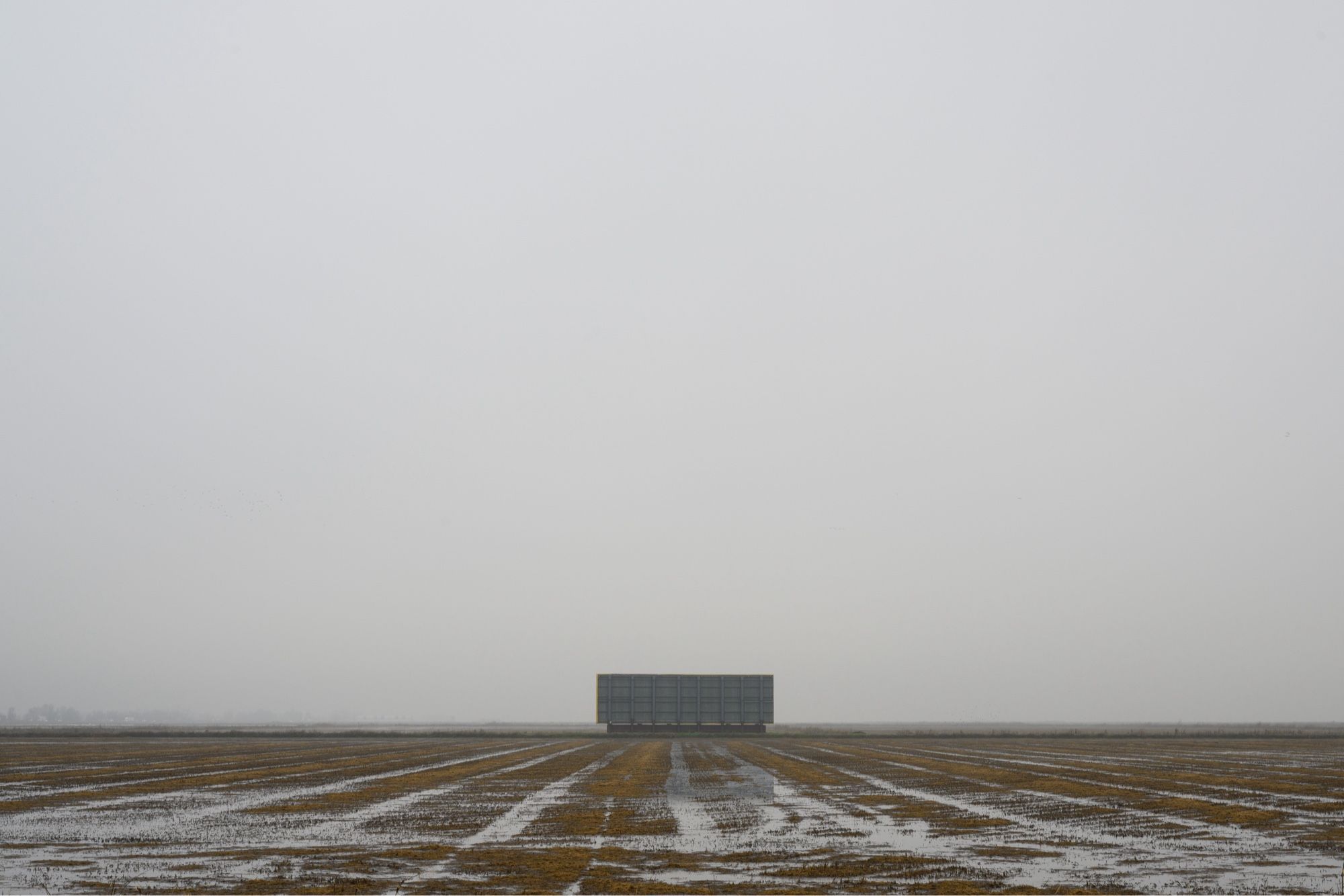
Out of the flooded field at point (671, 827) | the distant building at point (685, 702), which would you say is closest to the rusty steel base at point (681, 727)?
the distant building at point (685, 702)

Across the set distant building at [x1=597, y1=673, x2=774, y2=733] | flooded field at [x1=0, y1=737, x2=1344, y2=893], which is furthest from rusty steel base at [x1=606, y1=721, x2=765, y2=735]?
flooded field at [x1=0, y1=737, x2=1344, y2=893]

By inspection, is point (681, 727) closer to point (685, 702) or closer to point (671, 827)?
point (685, 702)

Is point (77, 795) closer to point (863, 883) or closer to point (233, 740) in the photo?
point (863, 883)

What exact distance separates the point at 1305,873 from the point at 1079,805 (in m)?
10.7

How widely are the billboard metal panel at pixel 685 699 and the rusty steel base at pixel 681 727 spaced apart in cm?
15

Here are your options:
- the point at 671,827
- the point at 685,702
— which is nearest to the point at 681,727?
the point at 685,702

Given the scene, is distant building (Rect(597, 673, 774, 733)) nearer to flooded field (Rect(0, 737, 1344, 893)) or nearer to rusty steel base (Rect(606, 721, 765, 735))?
rusty steel base (Rect(606, 721, 765, 735))

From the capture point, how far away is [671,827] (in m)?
21.4

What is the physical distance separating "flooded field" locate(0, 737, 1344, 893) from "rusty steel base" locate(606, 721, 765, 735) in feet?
196

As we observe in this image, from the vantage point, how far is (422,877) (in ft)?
51.3

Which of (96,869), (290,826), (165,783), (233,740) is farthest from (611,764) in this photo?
(233,740)

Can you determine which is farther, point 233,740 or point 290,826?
point 233,740

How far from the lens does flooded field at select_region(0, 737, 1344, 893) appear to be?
1554cm

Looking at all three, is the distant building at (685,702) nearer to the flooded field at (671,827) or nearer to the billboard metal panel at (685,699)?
the billboard metal panel at (685,699)
